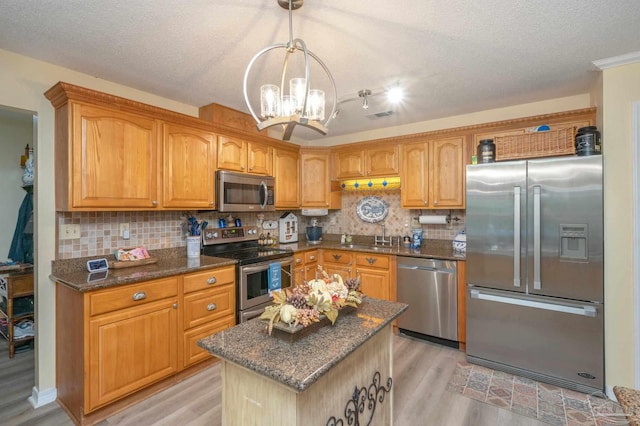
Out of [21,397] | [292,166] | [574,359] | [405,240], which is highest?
[292,166]

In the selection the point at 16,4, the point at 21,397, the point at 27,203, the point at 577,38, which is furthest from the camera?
the point at 27,203

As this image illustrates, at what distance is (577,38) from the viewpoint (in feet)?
6.32

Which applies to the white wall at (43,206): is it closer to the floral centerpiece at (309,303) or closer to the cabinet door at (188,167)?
the cabinet door at (188,167)

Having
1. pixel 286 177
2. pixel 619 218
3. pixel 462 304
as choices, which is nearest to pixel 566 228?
pixel 619 218

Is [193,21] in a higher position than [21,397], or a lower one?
higher

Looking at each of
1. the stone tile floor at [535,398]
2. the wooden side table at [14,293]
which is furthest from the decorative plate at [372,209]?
the wooden side table at [14,293]

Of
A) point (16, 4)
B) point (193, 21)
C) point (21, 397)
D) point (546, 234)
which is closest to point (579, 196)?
point (546, 234)

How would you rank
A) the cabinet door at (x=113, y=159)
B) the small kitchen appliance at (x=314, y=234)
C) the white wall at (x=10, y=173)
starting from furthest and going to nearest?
1. the small kitchen appliance at (x=314, y=234)
2. the white wall at (x=10, y=173)
3. the cabinet door at (x=113, y=159)

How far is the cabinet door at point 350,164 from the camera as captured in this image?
4.00 metres

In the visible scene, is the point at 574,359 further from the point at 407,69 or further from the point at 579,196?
the point at 407,69

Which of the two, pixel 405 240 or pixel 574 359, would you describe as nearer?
pixel 574 359

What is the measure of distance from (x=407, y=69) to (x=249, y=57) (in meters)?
1.22

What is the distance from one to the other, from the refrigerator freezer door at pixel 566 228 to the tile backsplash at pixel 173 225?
1068 mm

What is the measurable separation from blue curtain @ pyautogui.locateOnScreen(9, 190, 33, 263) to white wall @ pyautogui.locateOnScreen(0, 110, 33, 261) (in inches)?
6.0
